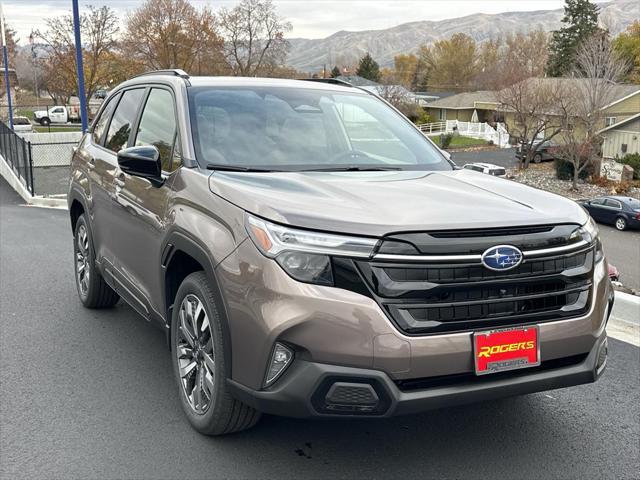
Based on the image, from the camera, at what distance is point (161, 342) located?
5035 millimetres

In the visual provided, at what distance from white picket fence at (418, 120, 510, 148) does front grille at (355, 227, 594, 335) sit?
6739 centimetres

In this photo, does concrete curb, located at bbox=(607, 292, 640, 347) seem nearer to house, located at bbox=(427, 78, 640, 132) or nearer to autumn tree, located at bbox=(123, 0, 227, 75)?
house, located at bbox=(427, 78, 640, 132)

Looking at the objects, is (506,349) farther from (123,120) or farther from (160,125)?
(123,120)

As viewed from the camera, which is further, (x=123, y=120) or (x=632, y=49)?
(x=632, y=49)

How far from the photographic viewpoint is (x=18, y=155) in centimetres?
2248

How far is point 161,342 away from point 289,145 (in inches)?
76.8

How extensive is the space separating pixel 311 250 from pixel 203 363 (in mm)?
1054

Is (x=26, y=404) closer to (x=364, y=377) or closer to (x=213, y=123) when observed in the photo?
(x=213, y=123)

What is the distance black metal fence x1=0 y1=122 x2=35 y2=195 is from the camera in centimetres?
2067

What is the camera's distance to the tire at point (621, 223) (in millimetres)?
34150

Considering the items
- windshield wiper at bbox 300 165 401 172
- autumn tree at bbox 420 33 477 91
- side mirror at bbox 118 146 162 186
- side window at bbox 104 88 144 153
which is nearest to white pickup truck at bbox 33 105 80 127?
side window at bbox 104 88 144 153

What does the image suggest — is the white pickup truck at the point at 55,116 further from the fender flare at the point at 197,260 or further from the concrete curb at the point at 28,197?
the fender flare at the point at 197,260

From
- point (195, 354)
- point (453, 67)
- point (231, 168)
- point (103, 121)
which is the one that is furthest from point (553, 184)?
point (453, 67)

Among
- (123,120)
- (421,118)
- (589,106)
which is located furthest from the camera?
(421,118)
